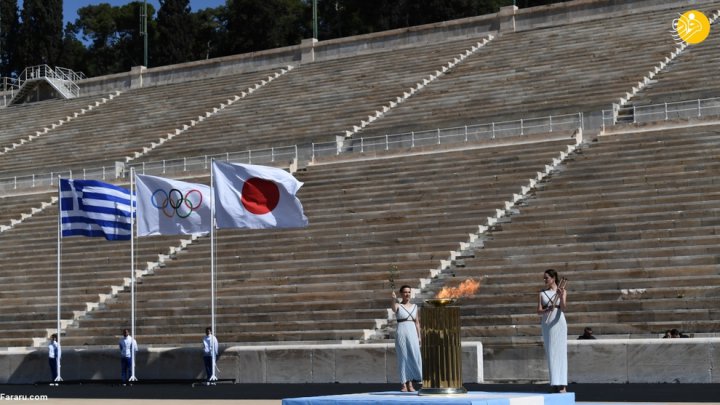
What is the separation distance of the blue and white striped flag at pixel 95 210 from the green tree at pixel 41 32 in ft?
183

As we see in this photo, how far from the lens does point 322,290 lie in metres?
26.0

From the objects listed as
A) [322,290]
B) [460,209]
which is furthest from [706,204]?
[322,290]

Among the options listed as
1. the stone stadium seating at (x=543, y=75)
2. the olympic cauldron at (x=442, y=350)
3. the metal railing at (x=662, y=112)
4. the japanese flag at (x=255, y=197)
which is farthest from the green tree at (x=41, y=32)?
the olympic cauldron at (x=442, y=350)

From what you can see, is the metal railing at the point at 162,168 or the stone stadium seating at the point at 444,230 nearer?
the stone stadium seating at the point at 444,230

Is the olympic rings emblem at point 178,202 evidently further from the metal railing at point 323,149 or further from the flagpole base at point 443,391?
the flagpole base at point 443,391

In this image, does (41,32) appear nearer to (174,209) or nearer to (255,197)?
(174,209)

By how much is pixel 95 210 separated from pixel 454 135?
1312cm

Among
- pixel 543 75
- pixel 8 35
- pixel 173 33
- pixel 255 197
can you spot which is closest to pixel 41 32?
pixel 8 35

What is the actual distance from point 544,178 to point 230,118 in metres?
18.0

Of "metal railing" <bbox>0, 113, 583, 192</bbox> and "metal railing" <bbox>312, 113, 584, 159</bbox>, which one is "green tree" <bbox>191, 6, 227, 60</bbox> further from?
"metal railing" <bbox>312, 113, 584, 159</bbox>

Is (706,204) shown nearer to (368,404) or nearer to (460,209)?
(460,209)

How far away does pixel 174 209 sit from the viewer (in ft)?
76.4

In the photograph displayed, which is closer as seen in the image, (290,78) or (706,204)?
(706,204)

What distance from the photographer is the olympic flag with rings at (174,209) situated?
76.2 feet
